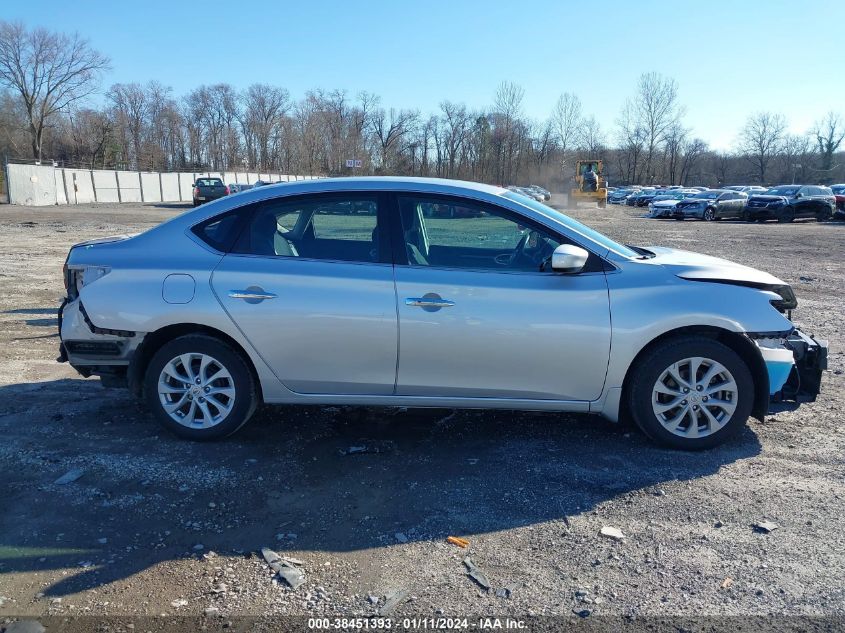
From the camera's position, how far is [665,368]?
4262mm

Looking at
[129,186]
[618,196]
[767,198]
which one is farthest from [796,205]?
[129,186]

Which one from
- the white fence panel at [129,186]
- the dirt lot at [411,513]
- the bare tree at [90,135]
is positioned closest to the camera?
the dirt lot at [411,513]

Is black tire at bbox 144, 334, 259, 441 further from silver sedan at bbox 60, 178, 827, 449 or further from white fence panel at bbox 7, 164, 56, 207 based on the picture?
white fence panel at bbox 7, 164, 56, 207

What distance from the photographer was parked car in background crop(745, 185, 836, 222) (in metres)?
33.4

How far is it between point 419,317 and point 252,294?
113cm

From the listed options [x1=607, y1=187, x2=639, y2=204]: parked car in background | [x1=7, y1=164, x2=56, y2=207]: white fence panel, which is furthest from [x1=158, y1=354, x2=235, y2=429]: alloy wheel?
[x1=607, y1=187, x2=639, y2=204]: parked car in background

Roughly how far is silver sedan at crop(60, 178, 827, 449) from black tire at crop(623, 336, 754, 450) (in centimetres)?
1

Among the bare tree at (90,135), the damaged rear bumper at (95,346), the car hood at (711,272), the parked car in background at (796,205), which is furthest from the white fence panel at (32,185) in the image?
the car hood at (711,272)

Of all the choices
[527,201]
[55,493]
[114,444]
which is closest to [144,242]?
[114,444]

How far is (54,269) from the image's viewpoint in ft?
41.0

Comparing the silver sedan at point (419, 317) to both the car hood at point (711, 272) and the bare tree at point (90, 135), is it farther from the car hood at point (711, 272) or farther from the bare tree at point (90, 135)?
the bare tree at point (90, 135)

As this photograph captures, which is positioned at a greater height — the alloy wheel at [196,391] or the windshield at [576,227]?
Result: the windshield at [576,227]

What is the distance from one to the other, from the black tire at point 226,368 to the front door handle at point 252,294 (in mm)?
357

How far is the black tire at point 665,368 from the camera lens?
Result: 14.0 ft
